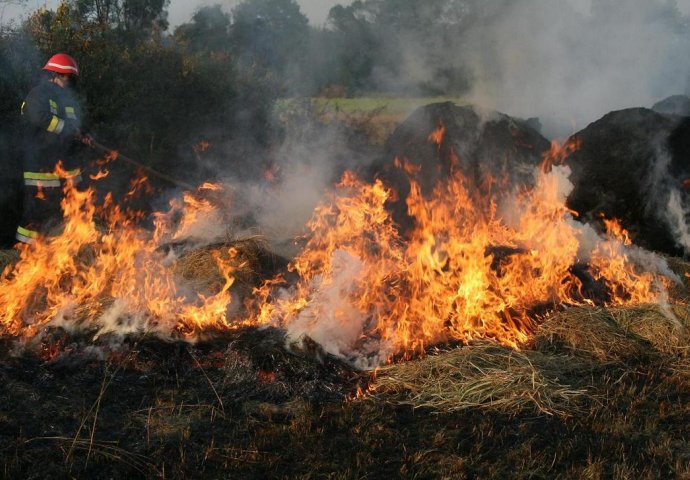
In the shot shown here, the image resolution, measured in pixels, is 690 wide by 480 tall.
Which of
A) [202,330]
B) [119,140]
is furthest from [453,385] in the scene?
[119,140]

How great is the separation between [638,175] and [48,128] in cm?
687

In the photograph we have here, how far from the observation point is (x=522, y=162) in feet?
24.5

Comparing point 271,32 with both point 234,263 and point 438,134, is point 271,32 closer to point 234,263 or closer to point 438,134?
point 438,134

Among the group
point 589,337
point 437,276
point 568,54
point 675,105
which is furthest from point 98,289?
point 568,54

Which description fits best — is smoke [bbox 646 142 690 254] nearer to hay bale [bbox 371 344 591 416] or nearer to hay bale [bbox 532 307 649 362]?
hay bale [bbox 532 307 649 362]

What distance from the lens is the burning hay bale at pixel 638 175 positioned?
7441 millimetres

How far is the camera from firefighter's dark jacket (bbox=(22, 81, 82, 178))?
240 inches

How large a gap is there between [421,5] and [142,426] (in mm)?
8536

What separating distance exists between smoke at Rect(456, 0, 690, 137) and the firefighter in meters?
6.41

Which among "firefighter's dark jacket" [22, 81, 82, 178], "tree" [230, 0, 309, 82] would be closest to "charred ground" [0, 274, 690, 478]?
"firefighter's dark jacket" [22, 81, 82, 178]

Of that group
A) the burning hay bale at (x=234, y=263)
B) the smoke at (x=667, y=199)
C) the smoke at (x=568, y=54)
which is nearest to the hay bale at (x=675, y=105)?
the smoke at (x=568, y=54)

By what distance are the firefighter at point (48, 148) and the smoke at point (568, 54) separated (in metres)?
6.41

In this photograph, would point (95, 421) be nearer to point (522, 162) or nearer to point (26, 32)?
point (522, 162)

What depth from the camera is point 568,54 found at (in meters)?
10.3
